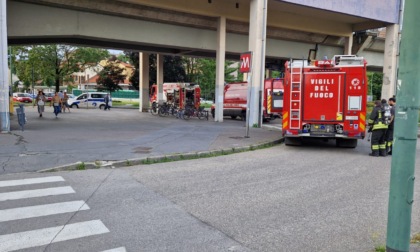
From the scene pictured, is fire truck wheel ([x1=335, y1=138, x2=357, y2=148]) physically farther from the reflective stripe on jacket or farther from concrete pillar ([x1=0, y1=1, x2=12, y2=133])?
concrete pillar ([x1=0, y1=1, x2=12, y2=133])

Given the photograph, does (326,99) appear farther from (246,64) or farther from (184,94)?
(184,94)

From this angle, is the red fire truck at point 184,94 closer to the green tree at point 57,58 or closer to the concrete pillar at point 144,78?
the concrete pillar at point 144,78

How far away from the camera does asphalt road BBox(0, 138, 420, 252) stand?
474 cm

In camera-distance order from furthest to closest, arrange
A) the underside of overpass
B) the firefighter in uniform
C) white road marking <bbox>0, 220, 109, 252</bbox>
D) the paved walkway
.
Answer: the underside of overpass → the firefighter in uniform → the paved walkway → white road marking <bbox>0, 220, 109, 252</bbox>

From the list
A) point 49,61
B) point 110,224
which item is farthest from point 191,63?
point 110,224

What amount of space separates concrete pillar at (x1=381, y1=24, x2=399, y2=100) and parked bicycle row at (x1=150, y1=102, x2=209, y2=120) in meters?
14.0

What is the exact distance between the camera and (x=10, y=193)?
6.78 m

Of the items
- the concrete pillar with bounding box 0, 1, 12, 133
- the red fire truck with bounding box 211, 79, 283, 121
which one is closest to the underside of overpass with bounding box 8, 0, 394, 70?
the red fire truck with bounding box 211, 79, 283, 121

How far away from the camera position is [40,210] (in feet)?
19.3

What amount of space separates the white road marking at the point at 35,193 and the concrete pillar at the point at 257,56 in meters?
14.7

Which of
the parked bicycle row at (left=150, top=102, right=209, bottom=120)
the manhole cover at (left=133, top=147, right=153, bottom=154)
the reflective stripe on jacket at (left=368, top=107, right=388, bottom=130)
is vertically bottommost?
the manhole cover at (left=133, top=147, right=153, bottom=154)

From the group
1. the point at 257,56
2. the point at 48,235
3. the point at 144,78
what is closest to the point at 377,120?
the point at 257,56

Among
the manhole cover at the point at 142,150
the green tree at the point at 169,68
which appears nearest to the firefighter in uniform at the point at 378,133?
the manhole cover at the point at 142,150

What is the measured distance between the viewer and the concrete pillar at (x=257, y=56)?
2081 cm
